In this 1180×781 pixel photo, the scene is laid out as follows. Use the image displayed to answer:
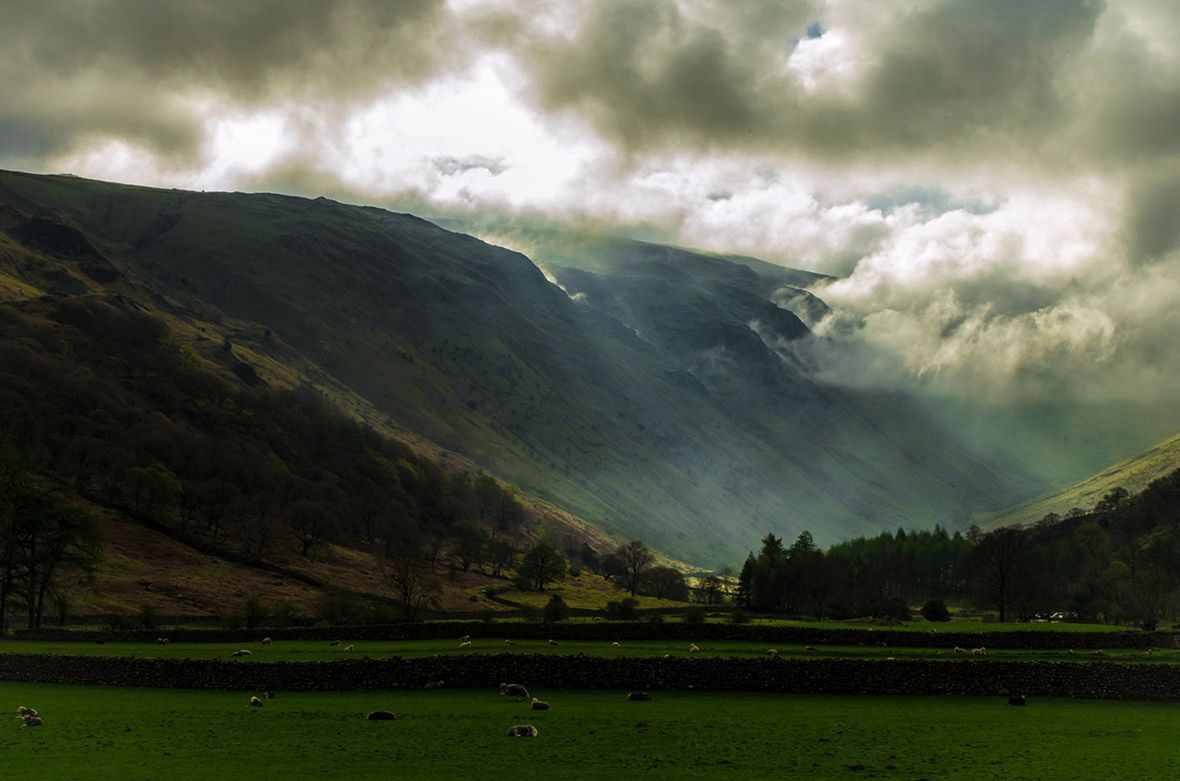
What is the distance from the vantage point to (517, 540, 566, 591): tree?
→ 626ft

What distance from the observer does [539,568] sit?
7525 inches

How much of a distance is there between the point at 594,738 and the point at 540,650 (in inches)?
1350

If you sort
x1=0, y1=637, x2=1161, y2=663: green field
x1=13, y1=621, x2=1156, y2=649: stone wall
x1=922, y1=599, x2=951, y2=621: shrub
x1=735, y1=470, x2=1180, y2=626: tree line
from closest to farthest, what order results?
x1=0, y1=637, x2=1161, y2=663: green field
x1=13, y1=621, x2=1156, y2=649: stone wall
x1=735, y1=470, x2=1180, y2=626: tree line
x1=922, y1=599, x2=951, y2=621: shrub

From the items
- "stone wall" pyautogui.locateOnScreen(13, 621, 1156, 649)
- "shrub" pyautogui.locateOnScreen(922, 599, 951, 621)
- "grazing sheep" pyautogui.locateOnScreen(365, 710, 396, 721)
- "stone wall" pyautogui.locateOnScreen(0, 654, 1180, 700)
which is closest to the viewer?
"grazing sheep" pyautogui.locateOnScreen(365, 710, 396, 721)

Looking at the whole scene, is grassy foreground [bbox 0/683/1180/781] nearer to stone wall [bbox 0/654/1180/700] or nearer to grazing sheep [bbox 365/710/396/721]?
grazing sheep [bbox 365/710/396/721]

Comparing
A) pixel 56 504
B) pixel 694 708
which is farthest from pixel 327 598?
pixel 694 708

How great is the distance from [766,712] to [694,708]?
11.0 feet

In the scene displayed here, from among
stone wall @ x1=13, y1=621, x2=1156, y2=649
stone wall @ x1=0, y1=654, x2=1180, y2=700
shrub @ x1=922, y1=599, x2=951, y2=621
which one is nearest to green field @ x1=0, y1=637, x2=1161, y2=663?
stone wall @ x1=13, y1=621, x2=1156, y2=649

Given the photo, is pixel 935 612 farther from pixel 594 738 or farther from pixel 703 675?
pixel 594 738

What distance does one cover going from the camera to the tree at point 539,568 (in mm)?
190875

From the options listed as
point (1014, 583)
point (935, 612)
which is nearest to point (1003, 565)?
point (1014, 583)

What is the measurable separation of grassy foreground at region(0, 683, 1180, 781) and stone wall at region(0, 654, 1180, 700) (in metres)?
1.56

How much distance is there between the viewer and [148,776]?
29.6 m

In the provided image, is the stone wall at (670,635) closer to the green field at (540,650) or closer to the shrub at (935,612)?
the green field at (540,650)
